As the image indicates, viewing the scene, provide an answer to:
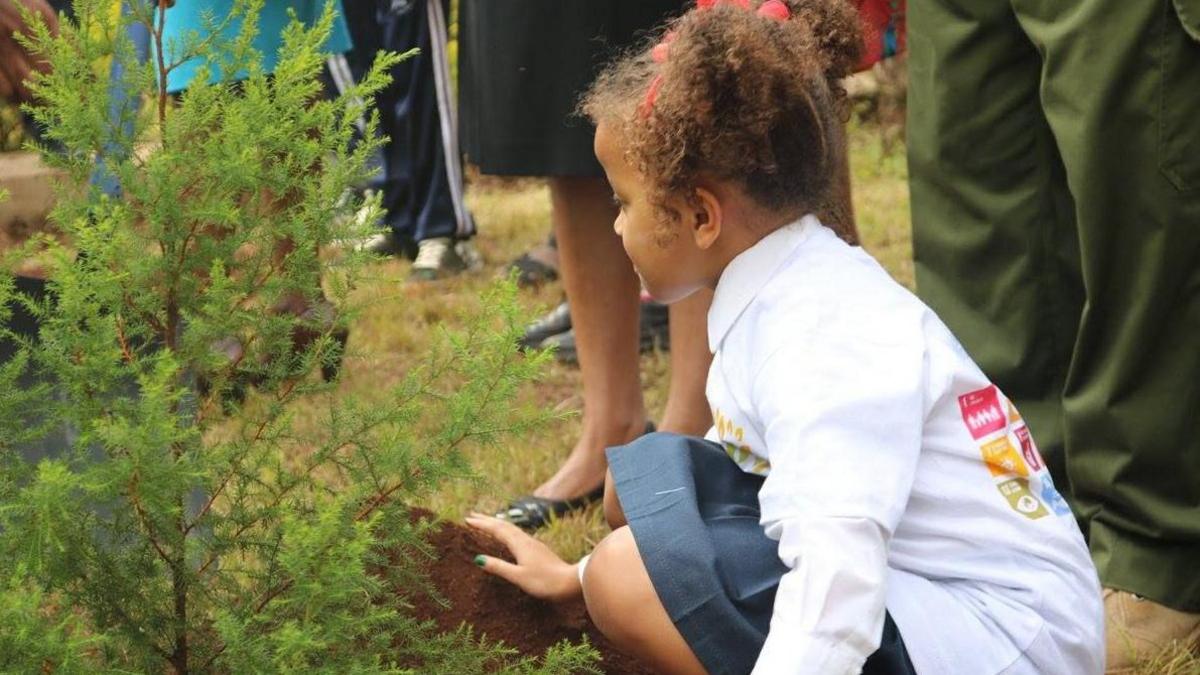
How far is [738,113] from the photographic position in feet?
6.31

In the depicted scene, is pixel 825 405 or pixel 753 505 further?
pixel 753 505

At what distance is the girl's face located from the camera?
2029 millimetres

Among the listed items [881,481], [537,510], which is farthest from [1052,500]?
[537,510]

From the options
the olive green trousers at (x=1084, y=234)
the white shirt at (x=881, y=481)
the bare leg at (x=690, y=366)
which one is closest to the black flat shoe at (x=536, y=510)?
the bare leg at (x=690, y=366)

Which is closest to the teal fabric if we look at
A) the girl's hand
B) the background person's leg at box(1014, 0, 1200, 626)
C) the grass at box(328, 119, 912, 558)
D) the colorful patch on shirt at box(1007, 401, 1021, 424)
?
the grass at box(328, 119, 912, 558)

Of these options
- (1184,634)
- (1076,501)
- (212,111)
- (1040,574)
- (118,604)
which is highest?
(212,111)

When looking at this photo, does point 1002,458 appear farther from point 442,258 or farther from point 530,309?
point 442,258

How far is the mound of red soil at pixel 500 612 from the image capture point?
7.97 feet

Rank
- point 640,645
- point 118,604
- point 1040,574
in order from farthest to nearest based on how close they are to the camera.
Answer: point 640,645 < point 1040,574 < point 118,604

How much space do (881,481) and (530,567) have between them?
0.91m

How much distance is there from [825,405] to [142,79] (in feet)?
2.69

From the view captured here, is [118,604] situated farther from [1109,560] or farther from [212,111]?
[1109,560]

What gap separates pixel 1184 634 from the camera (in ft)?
8.37

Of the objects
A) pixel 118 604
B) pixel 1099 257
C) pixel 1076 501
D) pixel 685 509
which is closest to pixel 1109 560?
pixel 1076 501
